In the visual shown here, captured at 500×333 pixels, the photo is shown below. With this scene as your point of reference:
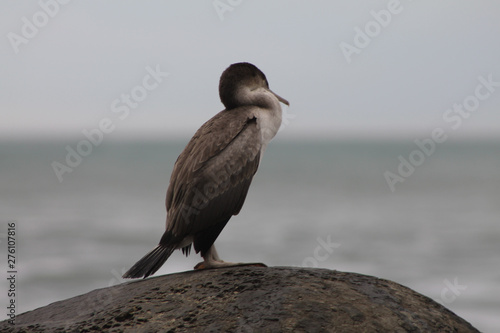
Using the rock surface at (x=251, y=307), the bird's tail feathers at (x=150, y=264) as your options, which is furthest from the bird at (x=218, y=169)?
the rock surface at (x=251, y=307)

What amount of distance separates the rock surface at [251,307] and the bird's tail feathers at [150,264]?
0.57ft

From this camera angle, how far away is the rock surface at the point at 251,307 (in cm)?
521

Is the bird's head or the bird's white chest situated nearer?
the bird's white chest

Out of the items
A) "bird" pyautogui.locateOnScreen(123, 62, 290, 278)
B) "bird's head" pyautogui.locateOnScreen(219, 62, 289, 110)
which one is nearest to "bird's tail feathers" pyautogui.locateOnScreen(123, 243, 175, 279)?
"bird" pyautogui.locateOnScreen(123, 62, 290, 278)

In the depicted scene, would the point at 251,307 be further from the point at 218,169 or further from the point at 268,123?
the point at 268,123

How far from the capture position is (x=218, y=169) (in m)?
7.07

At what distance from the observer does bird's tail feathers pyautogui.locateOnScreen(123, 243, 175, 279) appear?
6.29 m

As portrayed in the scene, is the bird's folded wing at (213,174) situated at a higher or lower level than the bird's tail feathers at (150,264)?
higher

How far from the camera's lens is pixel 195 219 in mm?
6816

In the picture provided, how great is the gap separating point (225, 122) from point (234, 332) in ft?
9.17

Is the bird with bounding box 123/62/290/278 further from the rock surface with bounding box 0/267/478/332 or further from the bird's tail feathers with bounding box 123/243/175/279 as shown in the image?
the rock surface with bounding box 0/267/478/332

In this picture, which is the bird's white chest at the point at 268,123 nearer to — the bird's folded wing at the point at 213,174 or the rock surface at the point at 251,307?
the bird's folded wing at the point at 213,174

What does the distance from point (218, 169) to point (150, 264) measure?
1.22 metres

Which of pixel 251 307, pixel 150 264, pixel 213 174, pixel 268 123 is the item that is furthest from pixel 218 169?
pixel 251 307
